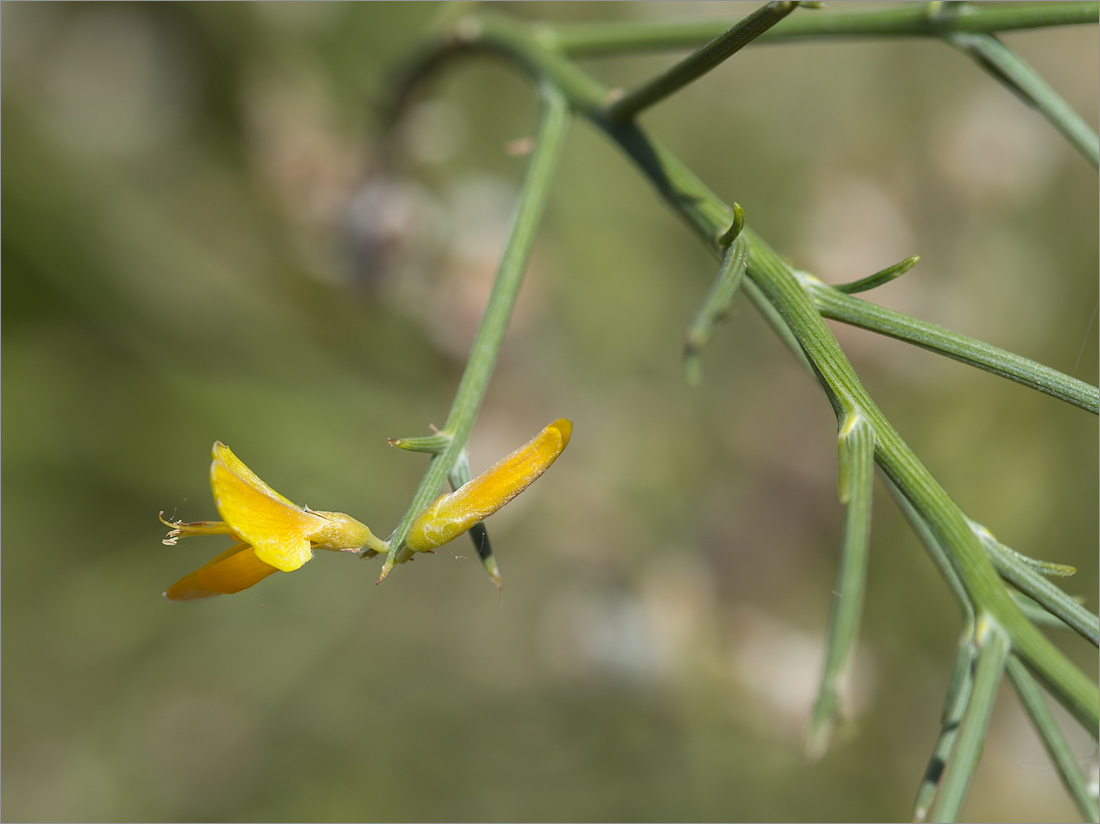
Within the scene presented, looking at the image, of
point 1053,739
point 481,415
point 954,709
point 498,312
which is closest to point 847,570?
point 954,709

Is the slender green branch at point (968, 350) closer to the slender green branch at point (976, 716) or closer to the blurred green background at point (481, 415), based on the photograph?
the slender green branch at point (976, 716)

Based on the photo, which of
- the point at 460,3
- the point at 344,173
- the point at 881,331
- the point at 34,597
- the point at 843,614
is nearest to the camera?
the point at 843,614

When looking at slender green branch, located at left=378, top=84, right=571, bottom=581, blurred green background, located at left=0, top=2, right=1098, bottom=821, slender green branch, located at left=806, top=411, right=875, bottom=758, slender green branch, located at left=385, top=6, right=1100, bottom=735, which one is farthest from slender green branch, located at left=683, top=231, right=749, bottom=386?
blurred green background, located at left=0, top=2, right=1098, bottom=821

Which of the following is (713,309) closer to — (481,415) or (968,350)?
(968,350)

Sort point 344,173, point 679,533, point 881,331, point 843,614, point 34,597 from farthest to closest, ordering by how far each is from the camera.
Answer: point 679,533 → point 344,173 → point 34,597 → point 881,331 → point 843,614

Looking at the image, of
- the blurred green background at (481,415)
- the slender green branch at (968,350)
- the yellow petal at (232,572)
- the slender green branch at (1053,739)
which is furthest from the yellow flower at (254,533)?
the blurred green background at (481,415)

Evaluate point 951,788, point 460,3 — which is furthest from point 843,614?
point 460,3

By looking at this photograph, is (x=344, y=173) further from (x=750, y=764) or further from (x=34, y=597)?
(x=750, y=764)
